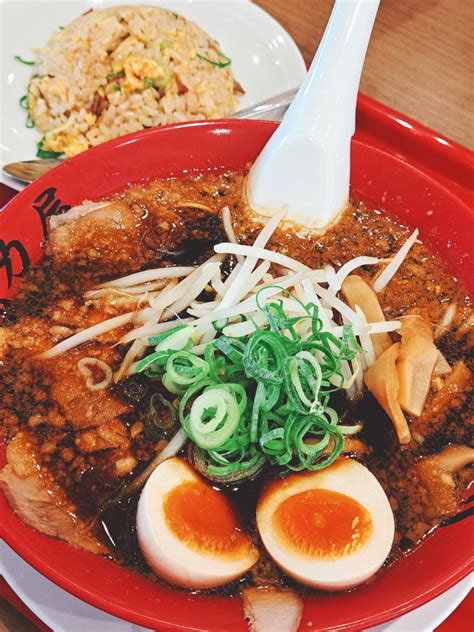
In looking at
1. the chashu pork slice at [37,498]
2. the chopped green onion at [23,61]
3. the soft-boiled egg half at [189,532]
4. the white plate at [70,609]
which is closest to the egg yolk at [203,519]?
the soft-boiled egg half at [189,532]

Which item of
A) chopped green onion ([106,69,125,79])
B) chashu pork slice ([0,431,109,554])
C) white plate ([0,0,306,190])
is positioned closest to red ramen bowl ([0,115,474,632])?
chashu pork slice ([0,431,109,554])

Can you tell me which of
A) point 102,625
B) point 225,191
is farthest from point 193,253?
point 102,625

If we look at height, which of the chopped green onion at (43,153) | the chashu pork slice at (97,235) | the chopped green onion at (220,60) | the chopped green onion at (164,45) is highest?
the chopped green onion at (164,45)

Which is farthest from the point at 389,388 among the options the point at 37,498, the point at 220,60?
the point at 220,60

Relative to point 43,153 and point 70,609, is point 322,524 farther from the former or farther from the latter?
point 43,153

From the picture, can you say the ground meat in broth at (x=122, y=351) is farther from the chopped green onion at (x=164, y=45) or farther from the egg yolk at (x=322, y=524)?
the chopped green onion at (x=164, y=45)

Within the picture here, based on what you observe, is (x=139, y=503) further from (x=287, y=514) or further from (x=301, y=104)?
(x=301, y=104)

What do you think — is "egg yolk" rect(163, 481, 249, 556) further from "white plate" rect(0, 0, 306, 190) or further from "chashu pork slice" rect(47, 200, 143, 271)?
"white plate" rect(0, 0, 306, 190)
